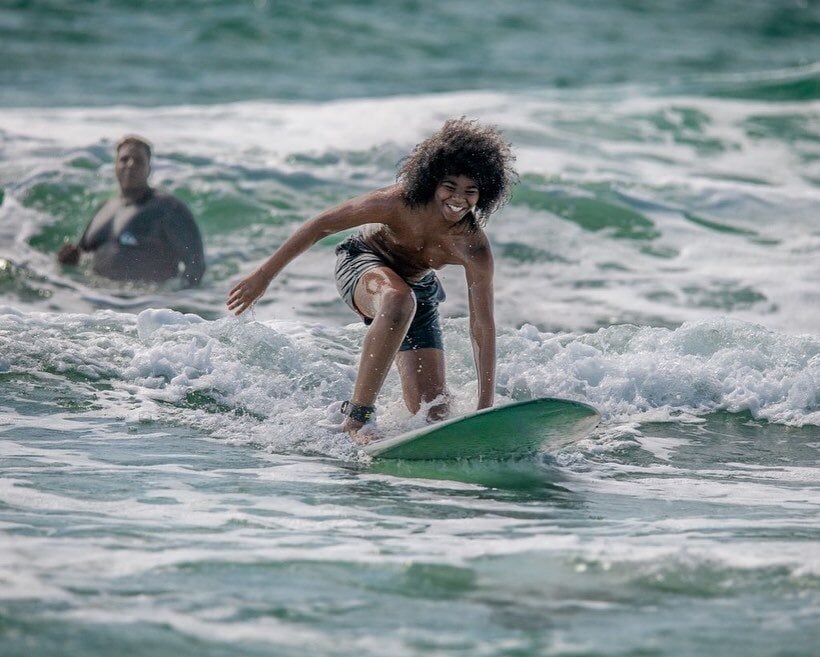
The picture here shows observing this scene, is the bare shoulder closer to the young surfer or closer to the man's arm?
the young surfer

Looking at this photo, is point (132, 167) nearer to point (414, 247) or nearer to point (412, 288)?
point (412, 288)

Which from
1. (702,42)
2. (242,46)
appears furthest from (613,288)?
(702,42)

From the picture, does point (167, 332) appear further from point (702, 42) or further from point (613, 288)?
point (702, 42)

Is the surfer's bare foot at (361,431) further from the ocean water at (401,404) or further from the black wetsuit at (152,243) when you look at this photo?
the black wetsuit at (152,243)

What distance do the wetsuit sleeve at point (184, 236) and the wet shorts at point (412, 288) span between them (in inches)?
144

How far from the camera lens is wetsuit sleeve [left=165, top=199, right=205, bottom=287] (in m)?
9.38

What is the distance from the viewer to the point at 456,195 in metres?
5.33

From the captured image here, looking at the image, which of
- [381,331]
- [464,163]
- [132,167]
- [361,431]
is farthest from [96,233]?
[464,163]

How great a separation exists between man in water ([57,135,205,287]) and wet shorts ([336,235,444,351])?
3684 mm

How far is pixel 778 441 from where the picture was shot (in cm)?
625

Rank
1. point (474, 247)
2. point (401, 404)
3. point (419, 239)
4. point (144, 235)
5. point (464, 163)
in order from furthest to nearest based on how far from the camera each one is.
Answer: point (144, 235) → point (401, 404) → point (419, 239) → point (474, 247) → point (464, 163)

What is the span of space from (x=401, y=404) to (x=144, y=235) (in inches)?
156

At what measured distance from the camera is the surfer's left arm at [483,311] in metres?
5.51

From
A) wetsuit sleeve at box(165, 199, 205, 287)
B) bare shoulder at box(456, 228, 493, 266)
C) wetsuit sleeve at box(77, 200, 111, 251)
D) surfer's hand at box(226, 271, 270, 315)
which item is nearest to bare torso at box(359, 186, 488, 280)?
bare shoulder at box(456, 228, 493, 266)
